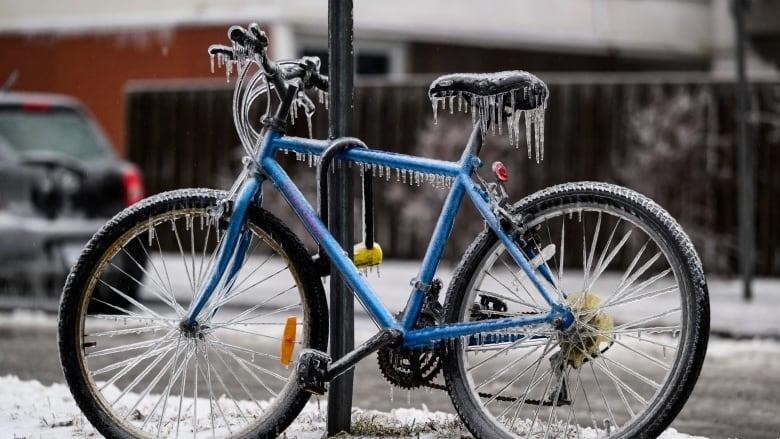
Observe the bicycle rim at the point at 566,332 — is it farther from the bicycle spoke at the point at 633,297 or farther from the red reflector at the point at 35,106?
the red reflector at the point at 35,106

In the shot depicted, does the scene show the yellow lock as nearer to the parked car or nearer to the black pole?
the black pole

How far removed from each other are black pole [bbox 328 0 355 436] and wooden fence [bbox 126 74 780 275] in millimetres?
7964

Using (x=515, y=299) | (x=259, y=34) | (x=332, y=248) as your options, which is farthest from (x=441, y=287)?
(x=259, y=34)

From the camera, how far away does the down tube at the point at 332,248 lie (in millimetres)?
3961

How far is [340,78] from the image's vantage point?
4320mm

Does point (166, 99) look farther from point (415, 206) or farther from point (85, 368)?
point (85, 368)

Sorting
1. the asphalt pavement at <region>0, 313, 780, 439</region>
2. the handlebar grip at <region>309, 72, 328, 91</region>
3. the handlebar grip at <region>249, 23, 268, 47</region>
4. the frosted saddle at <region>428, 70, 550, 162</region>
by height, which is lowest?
the asphalt pavement at <region>0, 313, 780, 439</region>

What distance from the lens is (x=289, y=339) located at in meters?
4.08

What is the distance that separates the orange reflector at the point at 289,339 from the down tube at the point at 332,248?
22 centimetres

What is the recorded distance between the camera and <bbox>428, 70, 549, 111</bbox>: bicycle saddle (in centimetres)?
389

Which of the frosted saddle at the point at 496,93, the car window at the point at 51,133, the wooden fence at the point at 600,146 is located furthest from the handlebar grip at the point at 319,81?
the wooden fence at the point at 600,146

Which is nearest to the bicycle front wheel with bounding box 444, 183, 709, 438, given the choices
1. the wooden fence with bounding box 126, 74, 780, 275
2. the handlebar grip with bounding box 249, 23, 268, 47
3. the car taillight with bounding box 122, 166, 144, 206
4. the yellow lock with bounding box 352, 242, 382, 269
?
the yellow lock with bounding box 352, 242, 382, 269

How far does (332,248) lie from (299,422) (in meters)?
0.89

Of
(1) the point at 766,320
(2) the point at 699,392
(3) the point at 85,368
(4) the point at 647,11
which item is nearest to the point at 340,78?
(3) the point at 85,368
